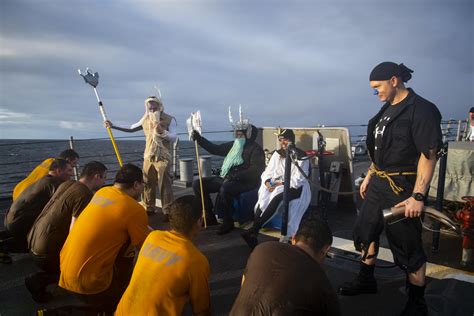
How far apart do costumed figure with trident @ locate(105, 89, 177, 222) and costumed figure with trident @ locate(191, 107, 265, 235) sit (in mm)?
549

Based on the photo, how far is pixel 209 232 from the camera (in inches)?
187

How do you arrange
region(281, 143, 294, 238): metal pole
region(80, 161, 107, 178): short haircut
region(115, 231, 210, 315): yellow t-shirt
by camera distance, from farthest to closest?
region(281, 143, 294, 238): metal pole → region(80, 161, 107, 178): short haircut → region(115, 231, 210, 315): yellow t-shirt

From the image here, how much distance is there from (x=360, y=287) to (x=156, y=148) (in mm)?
3705

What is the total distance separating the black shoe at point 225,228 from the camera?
4628 mm

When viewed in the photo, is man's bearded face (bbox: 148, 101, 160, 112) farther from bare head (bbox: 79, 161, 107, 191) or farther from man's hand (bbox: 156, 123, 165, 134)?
bare head (bbox: 79, 161, 107, 191)

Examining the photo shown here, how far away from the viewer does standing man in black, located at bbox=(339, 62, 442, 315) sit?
2.35 meters

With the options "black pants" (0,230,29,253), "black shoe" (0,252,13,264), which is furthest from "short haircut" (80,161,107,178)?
"black shoe" (0,252,13,264)

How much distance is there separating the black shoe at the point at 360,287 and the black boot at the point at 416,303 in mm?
442

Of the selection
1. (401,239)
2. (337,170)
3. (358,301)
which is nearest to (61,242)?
(358,301)

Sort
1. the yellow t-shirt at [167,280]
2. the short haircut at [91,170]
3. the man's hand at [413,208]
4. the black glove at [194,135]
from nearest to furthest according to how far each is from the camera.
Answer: the yellow t-shirt at [167,280]
the man's hand at [413,208]
the short haircut at [91,170]
the black glove at [194,135]

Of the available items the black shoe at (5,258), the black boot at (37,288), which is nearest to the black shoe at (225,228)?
the black boot at (37,288)

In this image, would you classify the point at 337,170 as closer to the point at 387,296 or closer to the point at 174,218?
the point at 387,296

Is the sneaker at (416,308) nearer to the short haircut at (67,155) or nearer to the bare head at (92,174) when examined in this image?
the bare head at (92,174)

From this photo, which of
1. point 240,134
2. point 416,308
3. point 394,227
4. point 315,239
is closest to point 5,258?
point 240,134
